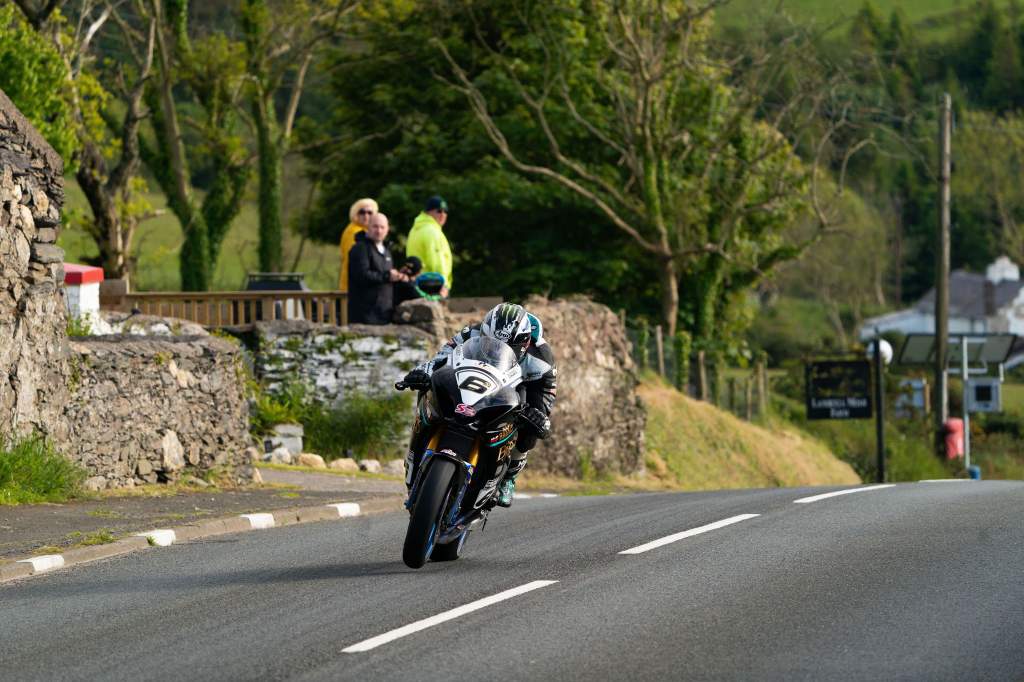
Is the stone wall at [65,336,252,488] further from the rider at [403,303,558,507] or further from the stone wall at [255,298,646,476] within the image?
the rider at [403,303,558,507]

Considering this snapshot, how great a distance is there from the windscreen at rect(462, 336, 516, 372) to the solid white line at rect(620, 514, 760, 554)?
1648 millimetres

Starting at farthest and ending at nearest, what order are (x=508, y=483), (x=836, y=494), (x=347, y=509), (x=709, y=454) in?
(x=709, y=454) < (x=836, y=494) < (x=347, y=509) < (x=508, y=483)

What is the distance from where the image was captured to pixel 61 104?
104ft

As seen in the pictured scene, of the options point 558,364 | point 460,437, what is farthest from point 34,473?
point 558,364

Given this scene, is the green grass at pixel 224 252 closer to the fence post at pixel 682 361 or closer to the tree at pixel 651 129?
the tree at pixel 651 129

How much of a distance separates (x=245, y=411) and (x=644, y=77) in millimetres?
25764

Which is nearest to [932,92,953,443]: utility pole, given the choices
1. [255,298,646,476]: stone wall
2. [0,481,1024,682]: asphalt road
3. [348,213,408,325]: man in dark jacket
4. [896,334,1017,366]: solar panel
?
[896,334,1017,366]: solar panel

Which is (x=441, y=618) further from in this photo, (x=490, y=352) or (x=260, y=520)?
(x=260, y=520)

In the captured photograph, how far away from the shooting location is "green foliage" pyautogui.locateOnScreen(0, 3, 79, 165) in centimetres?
3017

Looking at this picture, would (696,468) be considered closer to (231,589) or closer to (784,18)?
(784,18)

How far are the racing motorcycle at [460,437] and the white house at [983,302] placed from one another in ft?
375

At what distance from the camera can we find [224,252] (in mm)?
103188

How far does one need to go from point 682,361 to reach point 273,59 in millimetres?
14358

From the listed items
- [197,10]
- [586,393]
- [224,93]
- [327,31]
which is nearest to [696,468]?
[586,393]
